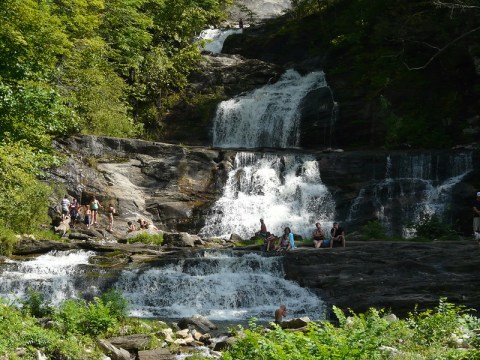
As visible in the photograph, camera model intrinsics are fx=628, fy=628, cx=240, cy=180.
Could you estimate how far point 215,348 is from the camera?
37.4 feet

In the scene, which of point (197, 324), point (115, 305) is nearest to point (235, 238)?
point (197, 324)

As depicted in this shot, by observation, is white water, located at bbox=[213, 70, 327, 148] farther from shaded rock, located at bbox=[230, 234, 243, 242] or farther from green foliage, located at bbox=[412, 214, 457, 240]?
green foliage, located at bbox=[412, 214, 457, 240]

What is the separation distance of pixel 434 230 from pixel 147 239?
33.4 ft

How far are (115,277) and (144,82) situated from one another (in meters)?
21.3

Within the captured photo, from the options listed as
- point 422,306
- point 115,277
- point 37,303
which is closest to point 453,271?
point 422,306

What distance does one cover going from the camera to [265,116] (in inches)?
1324

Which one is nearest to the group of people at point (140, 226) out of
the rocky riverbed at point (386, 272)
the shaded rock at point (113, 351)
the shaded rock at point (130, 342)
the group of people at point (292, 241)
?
the rocky riverbed at point (386, 272)

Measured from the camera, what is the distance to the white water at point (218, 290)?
16719 mm

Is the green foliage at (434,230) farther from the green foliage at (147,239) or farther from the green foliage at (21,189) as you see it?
the green foliage at (21,189)

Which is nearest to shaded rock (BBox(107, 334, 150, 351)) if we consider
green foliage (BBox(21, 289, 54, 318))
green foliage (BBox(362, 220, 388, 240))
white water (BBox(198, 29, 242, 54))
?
green foliage (BBox(21, 289, 54, 318))

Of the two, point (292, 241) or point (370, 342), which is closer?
point (370, 342)

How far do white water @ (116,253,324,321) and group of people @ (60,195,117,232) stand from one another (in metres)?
7.38

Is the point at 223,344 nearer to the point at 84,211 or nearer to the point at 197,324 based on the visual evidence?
the point at 197,324

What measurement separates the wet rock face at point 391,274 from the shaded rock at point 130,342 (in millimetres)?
6662
